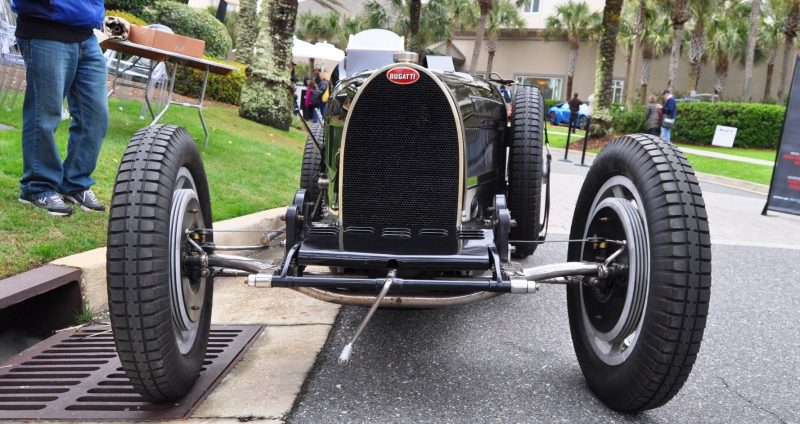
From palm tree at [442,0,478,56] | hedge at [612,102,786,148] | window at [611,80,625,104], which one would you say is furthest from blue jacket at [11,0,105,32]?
window at [611,80,625,104]

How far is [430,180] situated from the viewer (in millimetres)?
2879

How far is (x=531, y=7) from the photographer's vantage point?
148 ft

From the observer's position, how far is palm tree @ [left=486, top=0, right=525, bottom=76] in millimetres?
43000

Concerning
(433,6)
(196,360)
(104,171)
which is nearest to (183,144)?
(196,360)

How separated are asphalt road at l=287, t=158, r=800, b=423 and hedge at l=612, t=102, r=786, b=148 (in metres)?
21.0

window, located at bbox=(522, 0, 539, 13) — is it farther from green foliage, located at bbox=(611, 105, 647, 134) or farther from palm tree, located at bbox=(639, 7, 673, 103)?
green foliage, located at bbox=(611, 105, 647, 134)

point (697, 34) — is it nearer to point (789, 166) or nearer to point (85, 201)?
point (789, 166)

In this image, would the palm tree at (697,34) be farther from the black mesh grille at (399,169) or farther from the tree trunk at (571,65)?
the black mesh grille at (399,169)

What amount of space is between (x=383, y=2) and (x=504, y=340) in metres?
50.5

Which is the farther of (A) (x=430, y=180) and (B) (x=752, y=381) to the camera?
(B) (x=752, y=381)

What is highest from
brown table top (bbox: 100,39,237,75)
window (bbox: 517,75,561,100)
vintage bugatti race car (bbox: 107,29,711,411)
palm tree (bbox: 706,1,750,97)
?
palm tree (bbox: 706,1,750,97)

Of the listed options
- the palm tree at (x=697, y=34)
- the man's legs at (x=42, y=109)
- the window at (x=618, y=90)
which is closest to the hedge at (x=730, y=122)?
the palm tree at (x=697, y=34)

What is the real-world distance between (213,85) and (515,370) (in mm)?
12292

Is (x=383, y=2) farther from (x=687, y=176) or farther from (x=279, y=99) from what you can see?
(x=687, y=176)
